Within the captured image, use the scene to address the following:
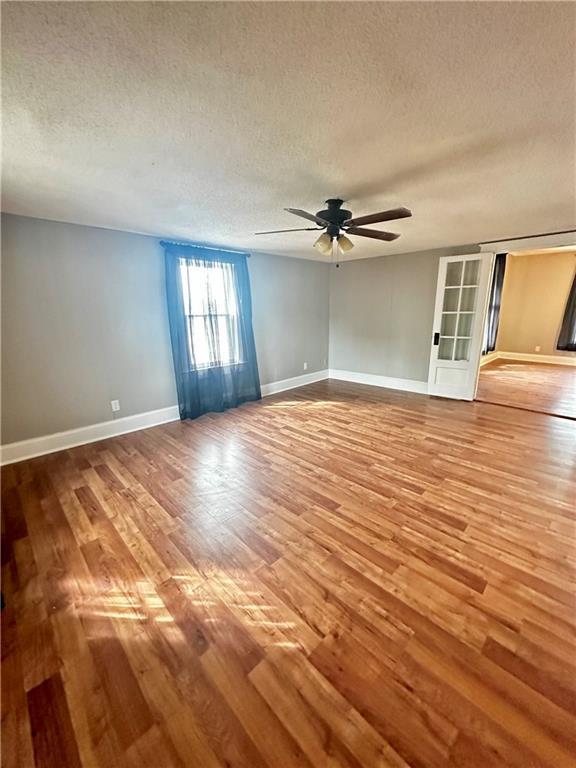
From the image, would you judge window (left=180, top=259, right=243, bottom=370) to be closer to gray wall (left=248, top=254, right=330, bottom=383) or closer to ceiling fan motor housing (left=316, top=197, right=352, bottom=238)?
gray wall (left=248, top=254, right=330, bottom=383)

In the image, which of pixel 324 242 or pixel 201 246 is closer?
pixel 324 242

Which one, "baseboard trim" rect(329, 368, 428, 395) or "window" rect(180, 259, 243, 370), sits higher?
"window" rect(180, 259, 243, 370)

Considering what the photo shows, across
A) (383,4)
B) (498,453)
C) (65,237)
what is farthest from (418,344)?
(65,237)

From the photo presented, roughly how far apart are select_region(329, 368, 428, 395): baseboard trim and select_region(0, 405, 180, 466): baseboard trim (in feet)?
11.4

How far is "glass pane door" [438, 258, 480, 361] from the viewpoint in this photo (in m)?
4.52

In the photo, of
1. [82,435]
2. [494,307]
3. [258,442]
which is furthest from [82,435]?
[494,307]

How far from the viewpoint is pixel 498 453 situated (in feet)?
10.0

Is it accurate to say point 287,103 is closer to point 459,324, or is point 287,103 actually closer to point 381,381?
point 459,324

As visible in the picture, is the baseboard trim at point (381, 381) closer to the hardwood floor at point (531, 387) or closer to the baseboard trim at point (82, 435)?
the hardwood floor at point (531, 387)

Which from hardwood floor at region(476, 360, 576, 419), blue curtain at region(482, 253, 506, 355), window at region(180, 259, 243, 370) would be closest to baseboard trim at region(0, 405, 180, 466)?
window at region(180, 259, 243, 370)

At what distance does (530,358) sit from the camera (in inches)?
298

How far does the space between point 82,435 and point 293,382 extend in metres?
3.41

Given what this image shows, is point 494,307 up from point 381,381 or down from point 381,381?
up

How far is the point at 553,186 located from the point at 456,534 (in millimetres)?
2638
